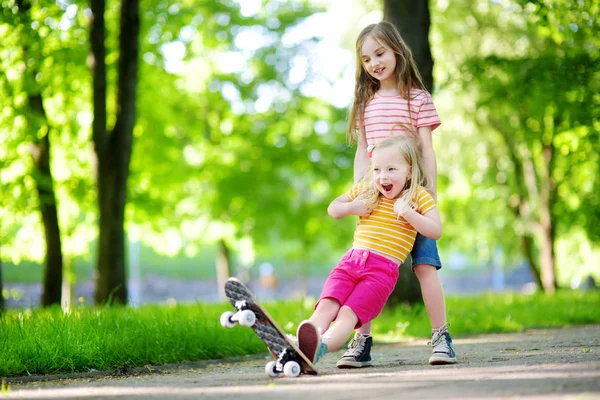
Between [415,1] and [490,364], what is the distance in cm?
546

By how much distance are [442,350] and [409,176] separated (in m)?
1.04

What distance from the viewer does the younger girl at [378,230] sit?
430 centimetres

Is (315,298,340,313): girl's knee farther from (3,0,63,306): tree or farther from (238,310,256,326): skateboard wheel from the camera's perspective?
(3,0,63,306): tree

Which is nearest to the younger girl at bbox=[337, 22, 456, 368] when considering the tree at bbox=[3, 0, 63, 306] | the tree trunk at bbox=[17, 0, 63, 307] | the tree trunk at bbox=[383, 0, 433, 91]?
the tree trunk at bbox=[383, 0, 433, 91]

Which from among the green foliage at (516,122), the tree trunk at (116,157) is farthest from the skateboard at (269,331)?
the tree trunk at (116,157)

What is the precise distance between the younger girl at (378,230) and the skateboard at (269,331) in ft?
0.99

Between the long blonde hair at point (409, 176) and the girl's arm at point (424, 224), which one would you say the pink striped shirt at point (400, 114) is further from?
the girl's arm at point (424, 224)

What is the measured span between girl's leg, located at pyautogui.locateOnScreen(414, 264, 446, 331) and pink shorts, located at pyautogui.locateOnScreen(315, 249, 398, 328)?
11.1 inches

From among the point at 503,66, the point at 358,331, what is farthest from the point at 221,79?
the point at 358,331

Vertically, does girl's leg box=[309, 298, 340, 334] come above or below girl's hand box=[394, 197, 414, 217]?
below

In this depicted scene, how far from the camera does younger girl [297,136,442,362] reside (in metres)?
4.30

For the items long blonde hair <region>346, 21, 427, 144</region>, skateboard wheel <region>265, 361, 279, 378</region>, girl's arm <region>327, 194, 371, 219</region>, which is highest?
long blonde hair <region>346, 21, 427, 144</region>

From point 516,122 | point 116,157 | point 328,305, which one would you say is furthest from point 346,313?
point 516,122

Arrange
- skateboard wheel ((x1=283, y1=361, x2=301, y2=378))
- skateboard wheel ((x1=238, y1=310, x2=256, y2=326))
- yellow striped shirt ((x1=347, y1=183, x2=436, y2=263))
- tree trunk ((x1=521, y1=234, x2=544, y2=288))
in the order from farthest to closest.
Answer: tree trunk ((x1=521, y1=234, x2=544, y2=288))
yellow striped shirt ((x1=347, y1=183, x2=436, y2=263))
skateboard wheel ((x1=283, y1=361, x2=301, y2=378))
skateboard wheel ((x1=238, y1=310, x2=256, y2=326))
